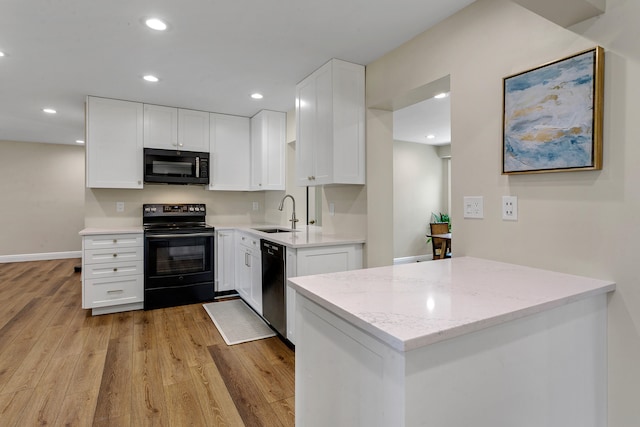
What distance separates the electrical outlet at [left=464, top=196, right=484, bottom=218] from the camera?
187cm

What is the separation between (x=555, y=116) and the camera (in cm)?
148

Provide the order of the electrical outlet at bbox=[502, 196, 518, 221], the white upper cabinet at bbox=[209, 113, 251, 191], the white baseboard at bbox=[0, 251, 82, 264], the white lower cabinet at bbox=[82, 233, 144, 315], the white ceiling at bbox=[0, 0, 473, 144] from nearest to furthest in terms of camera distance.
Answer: the electrical outlet at bbox=[502, 196, 518, 221], the white ceiling at bbox=[0, 0, 473, 144], the white lower cabinet at bbox=[82, 233, 144, 315], the white upper cabinet at bbox=[209, 113, 251, 191], the white baseboard at bbox=[0, 251, 82, 264]

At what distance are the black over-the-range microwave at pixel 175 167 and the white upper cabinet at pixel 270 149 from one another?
2.22 feet

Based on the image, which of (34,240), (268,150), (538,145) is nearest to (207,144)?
(268,150)

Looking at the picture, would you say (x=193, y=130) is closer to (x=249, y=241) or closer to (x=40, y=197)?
(x=249, y=241)

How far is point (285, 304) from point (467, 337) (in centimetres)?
192

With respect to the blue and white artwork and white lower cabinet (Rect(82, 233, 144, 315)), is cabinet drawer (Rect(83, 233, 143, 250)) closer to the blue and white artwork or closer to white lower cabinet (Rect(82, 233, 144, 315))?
white lower cabinet (Rect(82, 233, 144, 315))

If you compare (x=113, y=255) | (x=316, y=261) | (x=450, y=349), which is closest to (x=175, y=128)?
(x=113, y=255)

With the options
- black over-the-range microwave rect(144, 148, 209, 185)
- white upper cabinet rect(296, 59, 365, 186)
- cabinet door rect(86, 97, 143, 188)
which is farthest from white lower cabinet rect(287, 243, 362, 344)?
cabinet door rect(86, 97, 143, 188)

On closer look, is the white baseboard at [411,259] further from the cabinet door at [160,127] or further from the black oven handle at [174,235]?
the cabinet door at [160,127]

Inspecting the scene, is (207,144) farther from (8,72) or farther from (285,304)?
(285,304)

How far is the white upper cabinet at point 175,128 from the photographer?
3.84m

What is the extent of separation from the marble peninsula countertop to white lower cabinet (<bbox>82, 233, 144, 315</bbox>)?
2.94 meters

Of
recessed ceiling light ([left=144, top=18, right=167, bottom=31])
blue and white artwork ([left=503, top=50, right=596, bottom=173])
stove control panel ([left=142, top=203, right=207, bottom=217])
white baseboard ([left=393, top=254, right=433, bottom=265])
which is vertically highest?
recessed ceiling light ([left=144, top=18, right=167, bottom=31])
